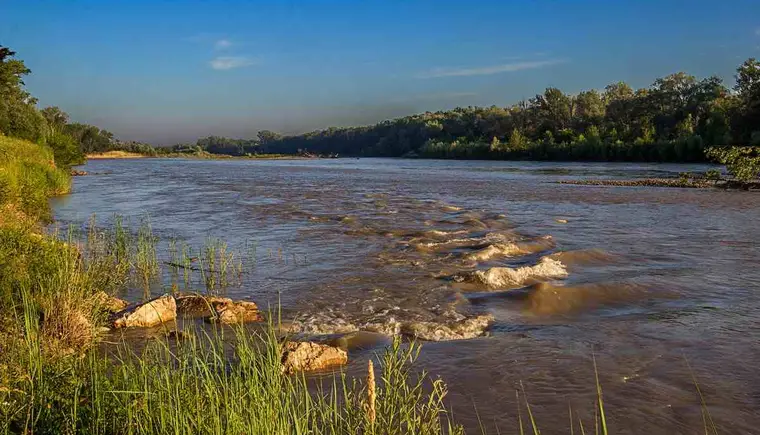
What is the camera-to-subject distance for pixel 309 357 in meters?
6.53

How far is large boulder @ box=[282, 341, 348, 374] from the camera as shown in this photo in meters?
6.32

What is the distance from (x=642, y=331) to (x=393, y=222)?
1221 centimetres

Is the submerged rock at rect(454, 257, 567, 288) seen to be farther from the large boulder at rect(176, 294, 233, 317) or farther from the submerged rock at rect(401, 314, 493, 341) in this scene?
the large boulder at rect(176, 294, 233, 317)

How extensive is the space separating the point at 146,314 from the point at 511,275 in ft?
22.1

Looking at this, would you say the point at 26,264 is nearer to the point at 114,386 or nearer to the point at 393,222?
the point at 114,386

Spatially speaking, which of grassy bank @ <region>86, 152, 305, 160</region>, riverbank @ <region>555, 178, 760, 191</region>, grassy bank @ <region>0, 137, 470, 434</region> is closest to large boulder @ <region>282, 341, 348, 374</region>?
grassy bank @ <region>0, 137, 470, 434</region>

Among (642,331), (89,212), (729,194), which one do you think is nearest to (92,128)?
(89,212)

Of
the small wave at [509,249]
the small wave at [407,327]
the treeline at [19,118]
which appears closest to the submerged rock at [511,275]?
the small wave at [509,249]

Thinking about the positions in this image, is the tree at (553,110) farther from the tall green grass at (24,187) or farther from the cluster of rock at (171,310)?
the cluster of rock at (171,310)

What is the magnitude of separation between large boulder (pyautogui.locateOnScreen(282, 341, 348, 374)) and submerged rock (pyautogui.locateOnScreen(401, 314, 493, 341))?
1.62m

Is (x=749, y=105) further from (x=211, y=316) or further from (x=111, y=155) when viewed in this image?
(x=111, y=155)

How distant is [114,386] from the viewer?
411cm

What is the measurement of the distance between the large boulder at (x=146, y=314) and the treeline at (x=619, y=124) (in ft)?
182

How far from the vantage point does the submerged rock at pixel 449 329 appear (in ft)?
26.5
